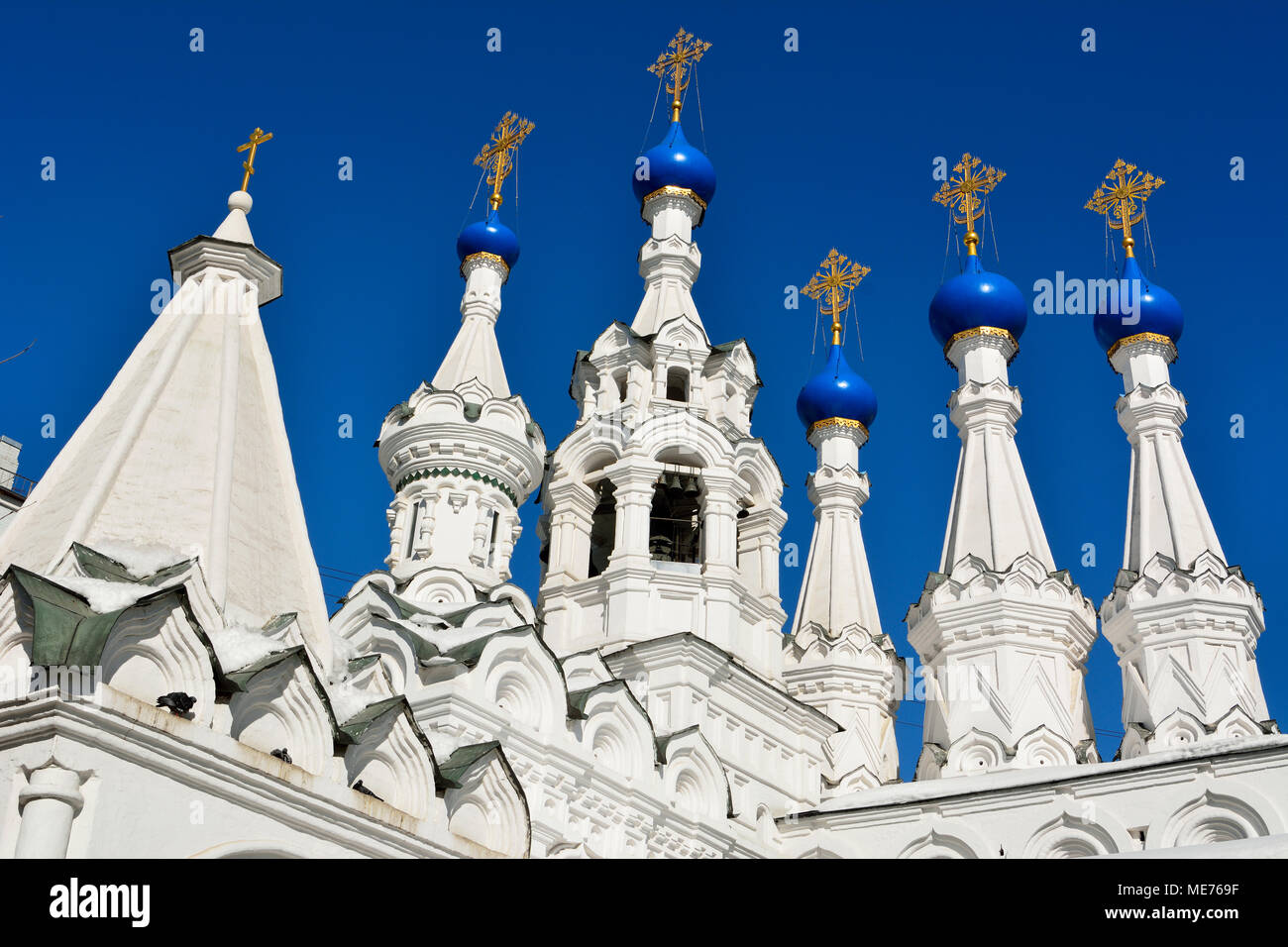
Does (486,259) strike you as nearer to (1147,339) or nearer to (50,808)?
(1147,339)

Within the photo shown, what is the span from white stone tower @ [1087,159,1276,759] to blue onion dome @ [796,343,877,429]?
427cm

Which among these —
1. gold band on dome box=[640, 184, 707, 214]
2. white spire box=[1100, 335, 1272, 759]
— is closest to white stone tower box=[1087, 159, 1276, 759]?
white spire box=[1100, 335, 1272, 759]

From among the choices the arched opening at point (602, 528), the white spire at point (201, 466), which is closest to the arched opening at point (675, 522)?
the arched opening at point (602, 528)

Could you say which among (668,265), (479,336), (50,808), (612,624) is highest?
(668,265)

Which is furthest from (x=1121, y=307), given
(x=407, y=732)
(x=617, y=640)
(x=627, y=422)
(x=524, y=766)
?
(x=407, y=732)

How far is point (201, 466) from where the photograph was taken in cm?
624

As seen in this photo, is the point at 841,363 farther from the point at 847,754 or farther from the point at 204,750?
the point at 204,750

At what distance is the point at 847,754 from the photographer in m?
18.5

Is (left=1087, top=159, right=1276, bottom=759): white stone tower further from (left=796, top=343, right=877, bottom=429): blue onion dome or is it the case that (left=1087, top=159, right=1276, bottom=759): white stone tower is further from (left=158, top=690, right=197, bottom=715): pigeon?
(left=158, top=690, right=197, bottom=715): pigeon

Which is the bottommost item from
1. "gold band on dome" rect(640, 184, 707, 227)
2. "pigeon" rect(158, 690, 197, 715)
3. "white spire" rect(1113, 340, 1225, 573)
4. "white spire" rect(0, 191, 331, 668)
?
"pigeon" rect(158, 690, 197, 715)

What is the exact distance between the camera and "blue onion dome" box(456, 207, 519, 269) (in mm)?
16906

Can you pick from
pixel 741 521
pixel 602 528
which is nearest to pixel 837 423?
pixel 741 521

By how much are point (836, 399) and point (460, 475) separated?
32.6 ft
